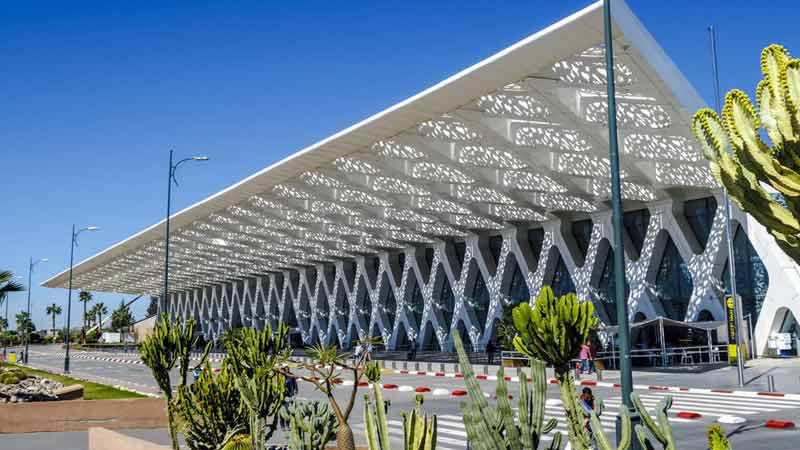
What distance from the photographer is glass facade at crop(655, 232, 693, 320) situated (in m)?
44.6

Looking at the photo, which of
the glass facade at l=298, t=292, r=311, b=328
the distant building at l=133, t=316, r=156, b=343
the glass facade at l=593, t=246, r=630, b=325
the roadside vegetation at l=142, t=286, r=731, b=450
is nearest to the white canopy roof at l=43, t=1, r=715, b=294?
the glass facade at l=593, t=246, r=630, b=325

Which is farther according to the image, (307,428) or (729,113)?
(307,428)

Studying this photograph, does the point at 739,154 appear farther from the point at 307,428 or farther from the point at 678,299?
the point at 678,299

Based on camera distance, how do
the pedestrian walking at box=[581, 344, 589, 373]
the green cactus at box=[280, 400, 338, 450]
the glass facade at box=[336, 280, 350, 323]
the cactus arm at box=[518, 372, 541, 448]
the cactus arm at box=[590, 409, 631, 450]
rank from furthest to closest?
1. the glass facade at box=[336, 280, 350, 323]
2. the pedestrian walking at box=[581, 344, 589, 373]
3. the green cactus at box=[280, 400, 338, 450]
4. the cactus arm at box=[518, 372, 541, 448]
5. the cactus arm at box=[590, 409, 631, 450]

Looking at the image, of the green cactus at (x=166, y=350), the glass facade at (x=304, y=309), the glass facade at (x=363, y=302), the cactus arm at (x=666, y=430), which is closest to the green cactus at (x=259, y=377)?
the green cactus at (x=166, y=350)

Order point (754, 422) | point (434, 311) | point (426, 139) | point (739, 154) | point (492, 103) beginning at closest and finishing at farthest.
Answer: point (739, 154)
point (754, 422)
point (492, 103)
point (426, 139)
point (434, 311)

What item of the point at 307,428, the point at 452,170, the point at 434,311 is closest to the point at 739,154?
the point at 307,428

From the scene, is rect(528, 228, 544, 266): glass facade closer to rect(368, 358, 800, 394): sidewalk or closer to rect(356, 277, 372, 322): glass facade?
rect(368, 358, 800, 394): sidewalk

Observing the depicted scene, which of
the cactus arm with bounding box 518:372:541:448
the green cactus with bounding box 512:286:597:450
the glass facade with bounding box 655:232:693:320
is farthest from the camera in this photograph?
the glass facade with bounding box 655:232:693:320

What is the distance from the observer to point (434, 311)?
6344cm

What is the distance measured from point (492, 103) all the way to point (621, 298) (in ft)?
61.6

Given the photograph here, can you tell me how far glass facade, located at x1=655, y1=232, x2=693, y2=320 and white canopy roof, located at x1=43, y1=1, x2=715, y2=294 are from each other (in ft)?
12.8

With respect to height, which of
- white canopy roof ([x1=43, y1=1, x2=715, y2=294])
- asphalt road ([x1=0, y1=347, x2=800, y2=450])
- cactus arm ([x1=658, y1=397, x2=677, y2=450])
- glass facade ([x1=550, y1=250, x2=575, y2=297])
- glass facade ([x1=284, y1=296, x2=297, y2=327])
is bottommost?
asphalt road ([x1=0, y1=347, x2=800, y2=450])

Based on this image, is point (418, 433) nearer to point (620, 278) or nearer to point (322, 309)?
point (620, 278)
